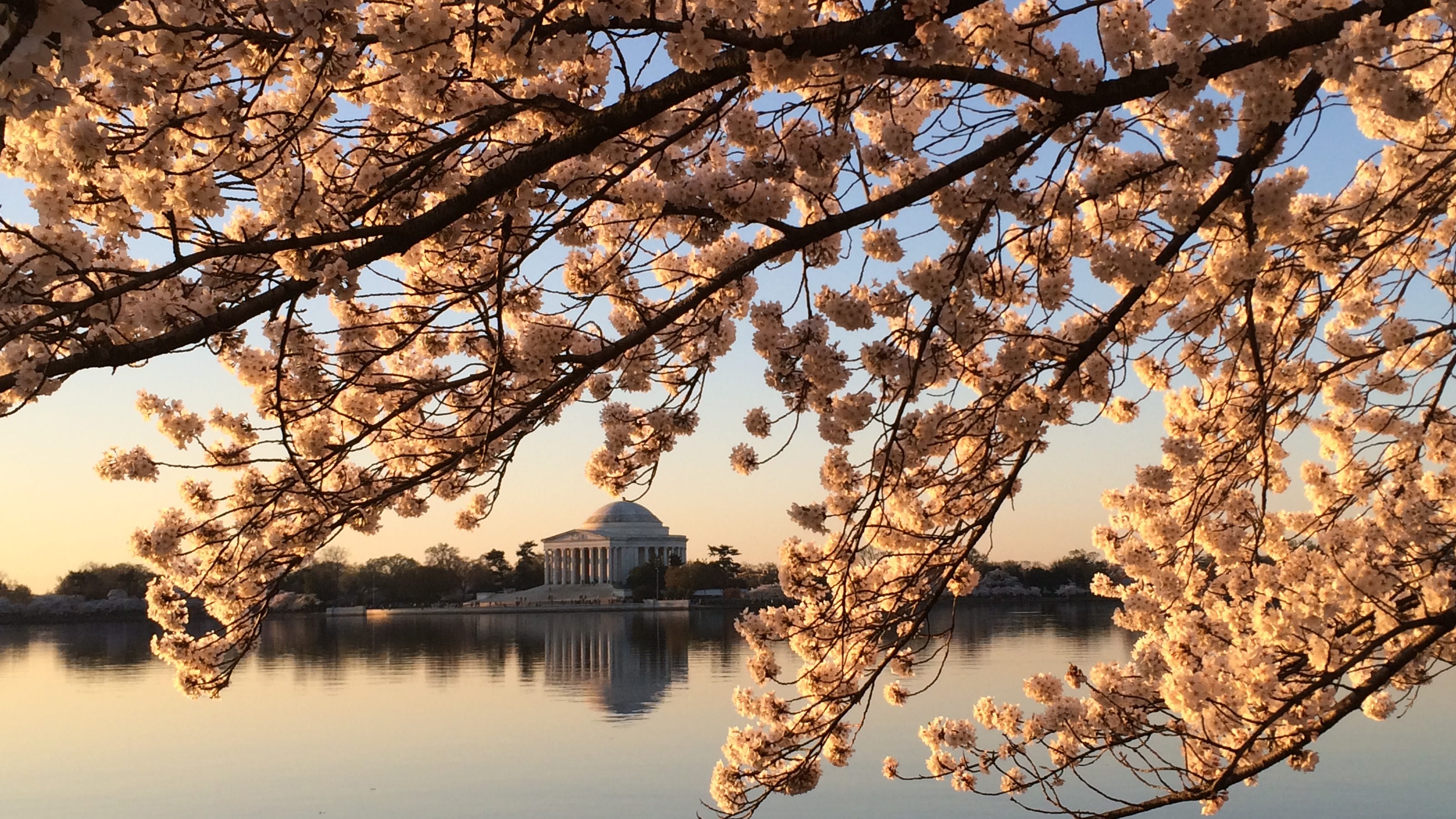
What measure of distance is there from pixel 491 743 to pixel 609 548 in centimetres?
7308

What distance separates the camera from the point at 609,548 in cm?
9356

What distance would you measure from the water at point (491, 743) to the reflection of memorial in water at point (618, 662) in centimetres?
17

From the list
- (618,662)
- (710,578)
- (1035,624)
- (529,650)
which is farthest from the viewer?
(710,578)

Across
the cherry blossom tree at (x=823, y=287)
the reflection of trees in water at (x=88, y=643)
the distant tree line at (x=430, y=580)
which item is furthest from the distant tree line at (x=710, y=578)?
the cherry blossom tree at (x=823, y=287)

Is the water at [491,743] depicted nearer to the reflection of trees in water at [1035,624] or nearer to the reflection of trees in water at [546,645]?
the reflection of trees in water at [546,645]

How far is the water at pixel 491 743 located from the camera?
1554 cm

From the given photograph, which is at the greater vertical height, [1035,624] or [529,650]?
[1035,624]

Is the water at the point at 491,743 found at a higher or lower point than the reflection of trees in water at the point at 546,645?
lower

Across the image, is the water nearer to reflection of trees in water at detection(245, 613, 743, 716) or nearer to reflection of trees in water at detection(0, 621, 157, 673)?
reflection of trees in water at detection(245, 613, 743, 716)

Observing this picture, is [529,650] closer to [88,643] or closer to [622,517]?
[88,643]

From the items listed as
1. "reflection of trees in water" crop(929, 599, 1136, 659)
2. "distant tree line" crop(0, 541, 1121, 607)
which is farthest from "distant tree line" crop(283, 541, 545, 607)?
"reflection of trees in water" crop(929, 599, 1136, 659)

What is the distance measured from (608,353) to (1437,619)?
3.45 m

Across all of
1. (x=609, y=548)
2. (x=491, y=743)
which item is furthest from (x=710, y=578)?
(x=491, y=743)

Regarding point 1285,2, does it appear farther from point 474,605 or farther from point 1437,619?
point 474,605
